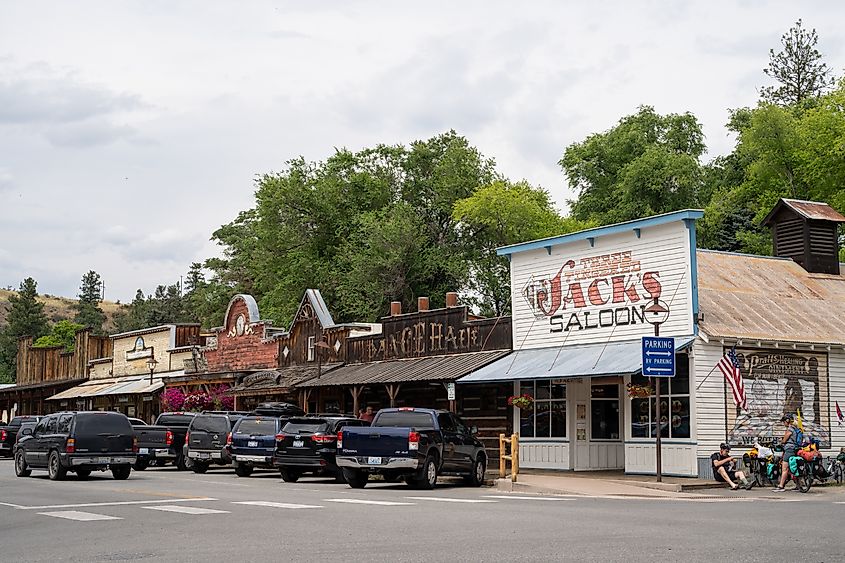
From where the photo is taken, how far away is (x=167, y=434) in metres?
33.4

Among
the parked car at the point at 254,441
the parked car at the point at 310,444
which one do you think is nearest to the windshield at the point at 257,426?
the parked car at the point at 254,441

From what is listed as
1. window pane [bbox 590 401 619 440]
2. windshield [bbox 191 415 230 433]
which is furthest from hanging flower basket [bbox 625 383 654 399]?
windshield [bbox 191 415 230 433]

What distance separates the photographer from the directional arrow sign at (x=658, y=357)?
23.6 metres

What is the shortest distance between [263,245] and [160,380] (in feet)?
50.9

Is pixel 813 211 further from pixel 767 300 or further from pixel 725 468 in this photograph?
pixel 725 468

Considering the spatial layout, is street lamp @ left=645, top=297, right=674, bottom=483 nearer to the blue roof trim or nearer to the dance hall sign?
the dance hall sign

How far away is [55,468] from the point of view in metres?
27.2

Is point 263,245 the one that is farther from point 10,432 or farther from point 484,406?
point 484,406

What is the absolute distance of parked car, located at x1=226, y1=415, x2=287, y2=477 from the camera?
1144 inches

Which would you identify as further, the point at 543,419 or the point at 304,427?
the point at 543,419

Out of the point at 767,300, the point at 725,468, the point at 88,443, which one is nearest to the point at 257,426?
the point at 88,443

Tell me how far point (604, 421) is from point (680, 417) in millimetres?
3746

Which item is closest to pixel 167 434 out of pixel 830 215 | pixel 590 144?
pixel 830 215

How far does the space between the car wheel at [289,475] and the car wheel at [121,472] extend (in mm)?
3791
